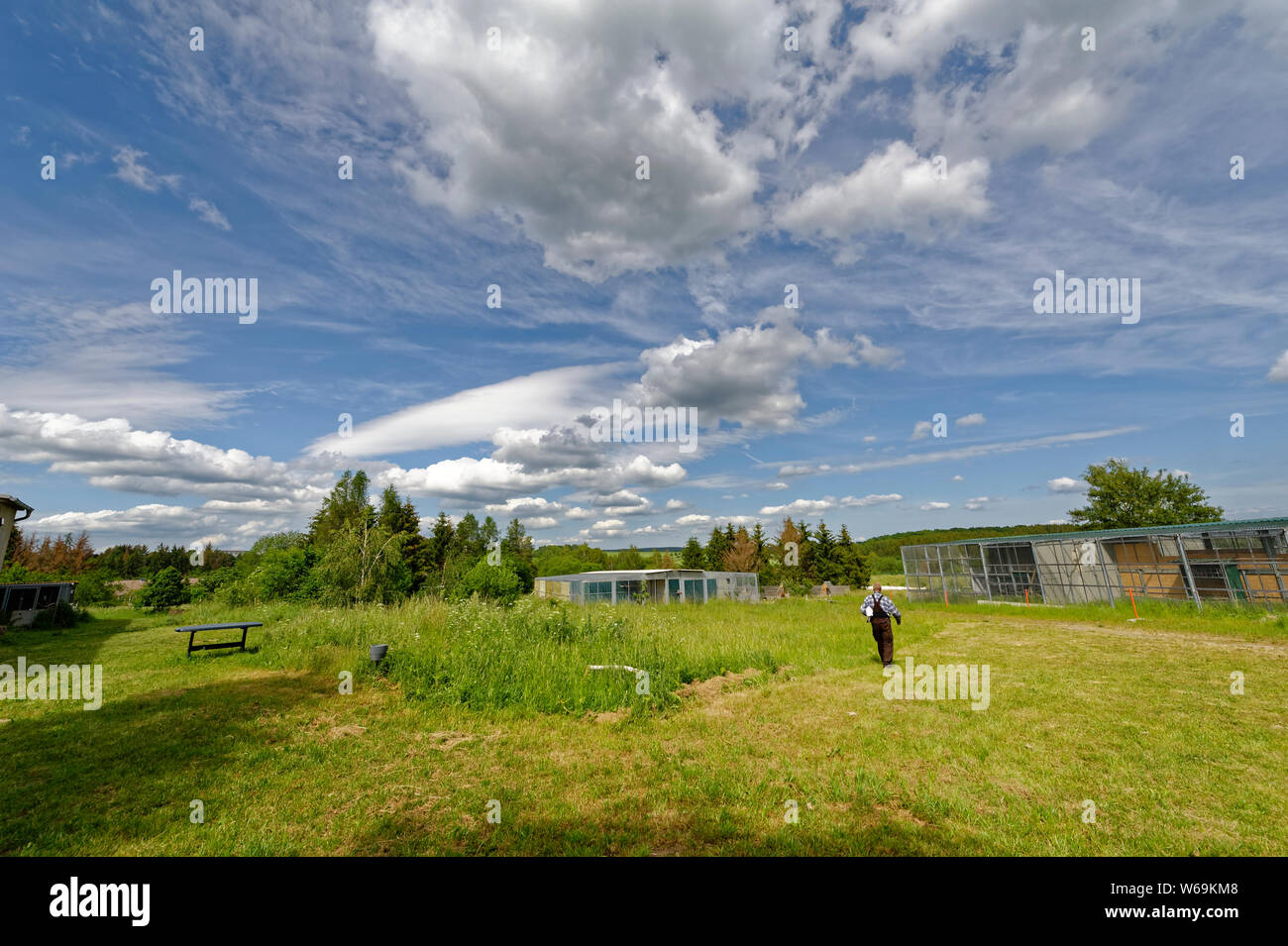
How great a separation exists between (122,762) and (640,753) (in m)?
6.93

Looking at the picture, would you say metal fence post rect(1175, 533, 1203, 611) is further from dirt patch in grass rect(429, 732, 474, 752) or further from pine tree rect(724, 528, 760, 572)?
pine tree rect(724, 528, 760, 572)

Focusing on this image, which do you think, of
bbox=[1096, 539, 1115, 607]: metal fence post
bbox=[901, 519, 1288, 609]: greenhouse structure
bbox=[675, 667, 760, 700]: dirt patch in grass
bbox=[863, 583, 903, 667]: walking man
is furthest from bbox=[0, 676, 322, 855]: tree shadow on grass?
bbox=[1096, 539, 1115, 607]: metal fence post

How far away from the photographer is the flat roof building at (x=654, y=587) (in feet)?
121

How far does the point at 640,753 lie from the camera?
6.72 m

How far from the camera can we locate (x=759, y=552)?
65.8 m

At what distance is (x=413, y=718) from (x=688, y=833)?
19.6 ft

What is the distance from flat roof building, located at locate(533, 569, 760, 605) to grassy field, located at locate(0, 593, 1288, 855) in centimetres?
2357

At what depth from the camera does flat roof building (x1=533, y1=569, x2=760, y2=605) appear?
3684 cm

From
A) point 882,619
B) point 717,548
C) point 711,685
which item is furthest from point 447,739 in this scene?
point 717,548

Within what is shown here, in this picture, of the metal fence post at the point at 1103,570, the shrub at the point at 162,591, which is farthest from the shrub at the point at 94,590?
the metal fence post at the point at 1103,570

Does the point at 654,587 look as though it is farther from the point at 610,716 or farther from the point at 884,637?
the point at 610,716
